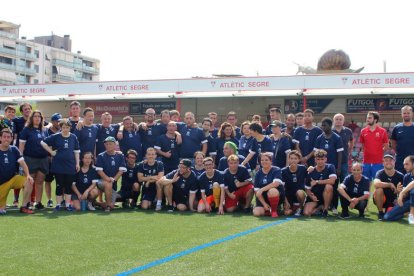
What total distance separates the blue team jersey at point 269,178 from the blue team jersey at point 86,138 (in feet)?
11.1

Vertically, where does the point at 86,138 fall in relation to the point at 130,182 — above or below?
above

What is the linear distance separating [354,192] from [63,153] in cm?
525

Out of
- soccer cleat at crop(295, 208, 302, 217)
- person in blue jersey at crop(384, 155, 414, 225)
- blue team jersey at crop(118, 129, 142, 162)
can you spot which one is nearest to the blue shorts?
person in blue jersey at crop(384, 155, 414, 225)

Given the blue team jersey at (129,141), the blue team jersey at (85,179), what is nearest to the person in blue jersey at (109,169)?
the blue team jersey at (85,179)

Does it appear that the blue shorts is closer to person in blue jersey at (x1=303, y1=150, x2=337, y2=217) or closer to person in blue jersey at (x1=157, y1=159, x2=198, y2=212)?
person in blue jersey at (x1=303, y1=150, x2=337, y2=217)

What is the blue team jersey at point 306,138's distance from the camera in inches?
386

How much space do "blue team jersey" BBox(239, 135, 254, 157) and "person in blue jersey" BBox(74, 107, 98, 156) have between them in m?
2.93

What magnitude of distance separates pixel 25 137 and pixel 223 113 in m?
20.4

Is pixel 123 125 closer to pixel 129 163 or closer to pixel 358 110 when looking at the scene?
pixel 129 163

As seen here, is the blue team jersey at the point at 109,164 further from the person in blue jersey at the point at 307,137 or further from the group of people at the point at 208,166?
the person in blue jersey at the point at 307,137

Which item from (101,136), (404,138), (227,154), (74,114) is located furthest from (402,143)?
(74,114)

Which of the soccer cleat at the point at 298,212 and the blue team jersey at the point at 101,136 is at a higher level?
the blue team jersey at the point at 101,136

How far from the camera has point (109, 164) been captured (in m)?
9.99

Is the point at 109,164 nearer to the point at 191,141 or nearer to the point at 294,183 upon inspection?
the point at 191,141
